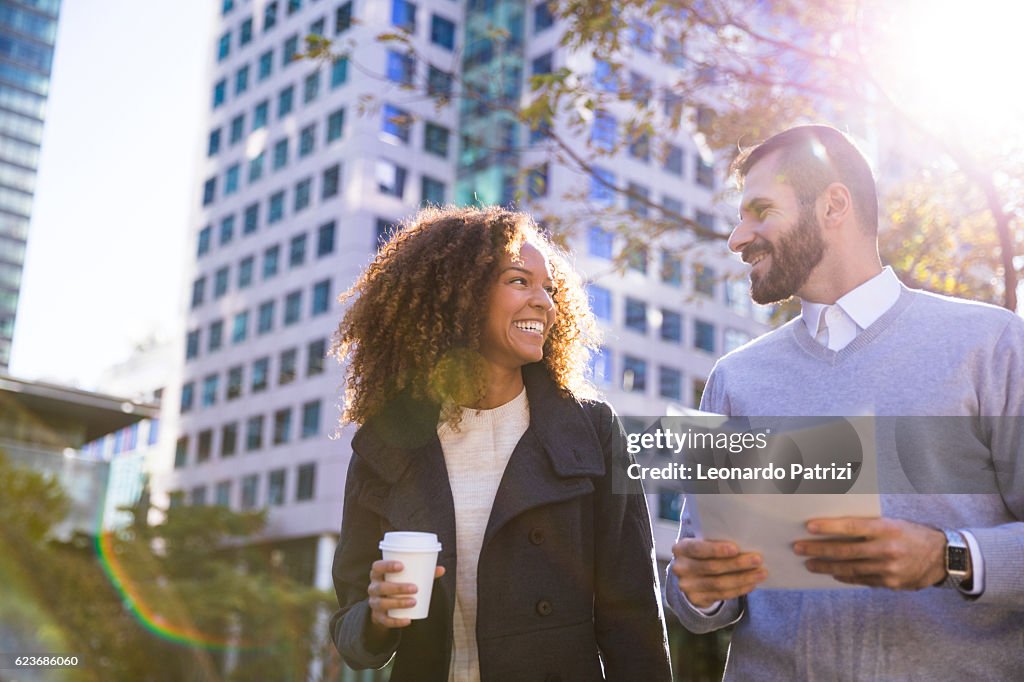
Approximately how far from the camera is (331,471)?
41.9 m

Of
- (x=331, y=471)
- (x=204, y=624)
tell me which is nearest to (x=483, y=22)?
(x=331, y=471)

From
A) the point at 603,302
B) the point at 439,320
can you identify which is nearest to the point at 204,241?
the point at 603,302

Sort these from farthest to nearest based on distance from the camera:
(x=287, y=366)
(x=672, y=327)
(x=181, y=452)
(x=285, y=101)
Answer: (x=181, y=452), (x=285, y=101), (x=287, y=366), (x=672, y=327)

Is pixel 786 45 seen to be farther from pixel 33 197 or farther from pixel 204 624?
pixel 33 197

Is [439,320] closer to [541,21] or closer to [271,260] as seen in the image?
[541,21]

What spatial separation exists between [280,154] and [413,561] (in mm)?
48199

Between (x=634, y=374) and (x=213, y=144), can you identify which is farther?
(x=213, y=144)

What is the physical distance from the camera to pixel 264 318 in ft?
159

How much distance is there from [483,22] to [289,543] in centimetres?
2320

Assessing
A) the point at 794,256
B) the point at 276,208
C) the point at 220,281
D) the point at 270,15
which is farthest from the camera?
Answer: the point at 220,281

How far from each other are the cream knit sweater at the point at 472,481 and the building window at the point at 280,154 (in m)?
46.5

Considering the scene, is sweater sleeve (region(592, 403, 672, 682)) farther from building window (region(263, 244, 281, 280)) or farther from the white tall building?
building window (region(263, 244, 281, 280))

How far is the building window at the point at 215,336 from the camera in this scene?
2025 inches

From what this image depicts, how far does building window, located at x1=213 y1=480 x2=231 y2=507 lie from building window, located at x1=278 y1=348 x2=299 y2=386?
596 cm
